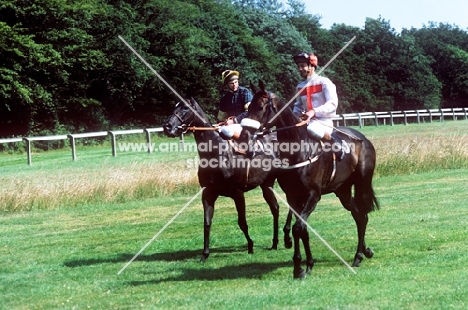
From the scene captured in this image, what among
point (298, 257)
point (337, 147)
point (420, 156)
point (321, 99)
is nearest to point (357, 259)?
point (298, 257)

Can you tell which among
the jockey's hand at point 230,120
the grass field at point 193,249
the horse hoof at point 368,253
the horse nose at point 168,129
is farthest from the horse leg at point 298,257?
the horse nose at point 168,129

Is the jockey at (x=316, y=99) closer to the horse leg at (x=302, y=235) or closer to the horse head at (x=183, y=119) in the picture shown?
the horse leg at (x=302, y=235)

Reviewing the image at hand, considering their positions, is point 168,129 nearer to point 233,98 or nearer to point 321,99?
point 233,98

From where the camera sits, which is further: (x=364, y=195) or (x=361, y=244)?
(x=364, y=195)

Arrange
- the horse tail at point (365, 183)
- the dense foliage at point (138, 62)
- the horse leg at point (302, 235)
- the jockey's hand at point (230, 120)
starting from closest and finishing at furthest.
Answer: the horse leg at point (302, 235) → the horse tail at point (365, 183) → the jockey's hand at point (230, 120) → the dense foliage at point (138, 62)

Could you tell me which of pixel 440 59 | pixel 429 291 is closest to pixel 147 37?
pixel 429 291

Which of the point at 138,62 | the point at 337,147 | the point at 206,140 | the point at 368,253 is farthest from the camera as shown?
the point at 138,62

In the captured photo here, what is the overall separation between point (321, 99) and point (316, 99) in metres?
0.07

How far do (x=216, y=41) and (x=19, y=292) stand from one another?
192 ft

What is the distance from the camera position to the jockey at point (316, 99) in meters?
9.83

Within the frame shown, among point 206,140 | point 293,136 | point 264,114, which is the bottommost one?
point 206,140

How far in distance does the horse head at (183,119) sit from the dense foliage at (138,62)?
→ 33115 mm

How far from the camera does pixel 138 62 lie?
5166 centimetres

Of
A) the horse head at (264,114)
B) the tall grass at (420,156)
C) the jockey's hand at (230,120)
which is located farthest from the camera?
the tall grass at (420,156)
